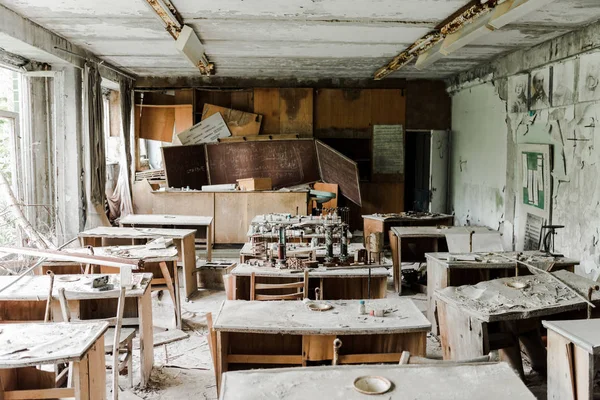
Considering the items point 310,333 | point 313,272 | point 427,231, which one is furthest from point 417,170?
point 310,333

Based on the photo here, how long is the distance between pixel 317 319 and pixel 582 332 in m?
1.53

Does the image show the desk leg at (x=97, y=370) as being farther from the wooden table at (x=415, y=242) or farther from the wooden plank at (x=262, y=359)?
the wooden table at (x=415, y=242)

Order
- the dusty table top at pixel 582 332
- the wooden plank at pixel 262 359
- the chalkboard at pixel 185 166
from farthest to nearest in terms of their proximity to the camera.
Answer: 1. the chalkboard at pixel 185 166
2. the wooden plank at pixel 262 359
3. the dusty table top at pixel 582 332

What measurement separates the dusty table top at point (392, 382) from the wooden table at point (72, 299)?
72.0 inches

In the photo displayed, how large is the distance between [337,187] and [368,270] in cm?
567

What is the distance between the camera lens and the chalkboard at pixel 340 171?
10117 millimetres

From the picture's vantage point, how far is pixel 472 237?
6.45 m

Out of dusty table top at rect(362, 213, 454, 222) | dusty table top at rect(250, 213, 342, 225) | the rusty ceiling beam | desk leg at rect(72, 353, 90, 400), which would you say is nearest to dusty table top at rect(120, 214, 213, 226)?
dusty table top at rect(250, 213, 342, 225)

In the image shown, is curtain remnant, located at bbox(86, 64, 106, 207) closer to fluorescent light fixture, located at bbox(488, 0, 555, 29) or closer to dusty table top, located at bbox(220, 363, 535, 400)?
fluorescent light fixture, located at bbox(488, 0, 555, 29)

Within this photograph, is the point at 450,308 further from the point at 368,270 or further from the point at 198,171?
the point at 198,171

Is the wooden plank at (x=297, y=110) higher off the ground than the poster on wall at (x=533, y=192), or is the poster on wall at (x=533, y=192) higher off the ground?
the wooden plank at (x=297, y=110)

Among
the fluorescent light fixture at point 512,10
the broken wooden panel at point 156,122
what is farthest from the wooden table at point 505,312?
the broken wooden panel at point 156,122

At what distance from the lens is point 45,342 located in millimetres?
3084

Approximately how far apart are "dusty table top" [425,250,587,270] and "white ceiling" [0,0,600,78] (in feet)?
7.91
